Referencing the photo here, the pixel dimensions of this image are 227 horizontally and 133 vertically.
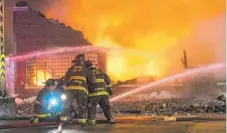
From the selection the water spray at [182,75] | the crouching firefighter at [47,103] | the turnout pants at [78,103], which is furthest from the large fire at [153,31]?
the turnout pants at [78,103]

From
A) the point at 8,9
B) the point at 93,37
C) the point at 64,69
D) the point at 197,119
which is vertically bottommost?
the point at 197,119

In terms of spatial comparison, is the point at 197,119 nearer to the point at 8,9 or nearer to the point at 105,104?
the point at 105,104

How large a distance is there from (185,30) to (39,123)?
6.02m

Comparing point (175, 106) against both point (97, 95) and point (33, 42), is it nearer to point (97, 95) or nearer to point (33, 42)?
point (97, 95)

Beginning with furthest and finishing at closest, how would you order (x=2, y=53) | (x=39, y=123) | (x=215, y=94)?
(x=215, y=94)
(x=2, y=53)
(x=39, y=123)

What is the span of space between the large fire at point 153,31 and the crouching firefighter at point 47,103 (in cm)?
360

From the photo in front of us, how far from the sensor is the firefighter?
9734 mm

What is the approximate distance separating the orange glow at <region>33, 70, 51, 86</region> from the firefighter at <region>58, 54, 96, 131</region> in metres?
4.71

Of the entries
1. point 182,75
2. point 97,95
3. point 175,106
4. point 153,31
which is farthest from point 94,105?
point 153,31

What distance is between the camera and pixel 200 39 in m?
13.9

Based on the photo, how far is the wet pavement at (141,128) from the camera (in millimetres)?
8539

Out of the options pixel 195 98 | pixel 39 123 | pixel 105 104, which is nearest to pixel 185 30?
pixel 195 98

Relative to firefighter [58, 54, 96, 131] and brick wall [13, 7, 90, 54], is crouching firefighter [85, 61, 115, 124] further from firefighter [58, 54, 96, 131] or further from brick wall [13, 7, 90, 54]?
brick wall [13, 7, 90, 54]

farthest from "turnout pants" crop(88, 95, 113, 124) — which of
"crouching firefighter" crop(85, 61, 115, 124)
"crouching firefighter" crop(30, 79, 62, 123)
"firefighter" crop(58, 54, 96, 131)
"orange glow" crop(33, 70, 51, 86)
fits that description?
"orange glow" crop(33, 70, 51, 86)
